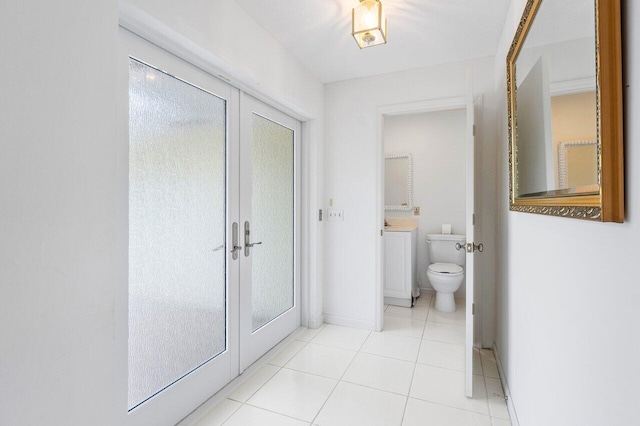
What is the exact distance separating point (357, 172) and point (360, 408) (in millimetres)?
1991

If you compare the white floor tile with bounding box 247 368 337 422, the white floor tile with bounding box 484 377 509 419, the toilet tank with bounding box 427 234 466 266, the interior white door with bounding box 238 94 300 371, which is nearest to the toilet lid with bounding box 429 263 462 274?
the toilet tank with bounding box 427 234 466 266

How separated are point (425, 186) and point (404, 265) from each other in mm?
1223

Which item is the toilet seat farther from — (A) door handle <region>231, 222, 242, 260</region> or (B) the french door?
(A) door handle <region>231, 222, 242, 260</region>

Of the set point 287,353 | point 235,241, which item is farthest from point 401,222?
point 235,241

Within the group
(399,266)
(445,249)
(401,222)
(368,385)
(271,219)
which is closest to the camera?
(368,385)

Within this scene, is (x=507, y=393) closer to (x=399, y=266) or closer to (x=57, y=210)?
(x=399, y=266)

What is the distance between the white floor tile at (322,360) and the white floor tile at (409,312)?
105 cm

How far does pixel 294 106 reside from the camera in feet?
8.94

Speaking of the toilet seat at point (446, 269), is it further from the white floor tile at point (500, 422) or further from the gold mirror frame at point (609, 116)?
the gold mirror frame at point (609, 116)

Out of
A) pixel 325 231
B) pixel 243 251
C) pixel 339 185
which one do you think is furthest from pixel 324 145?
pixel 243 251

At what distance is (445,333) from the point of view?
2938mm

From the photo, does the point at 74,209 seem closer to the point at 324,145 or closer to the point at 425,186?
the point at 324,145

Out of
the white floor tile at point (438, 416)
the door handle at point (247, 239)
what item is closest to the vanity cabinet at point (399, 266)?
the white floor tile at point (438, 416)

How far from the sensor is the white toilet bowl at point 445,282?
3.42 meters
